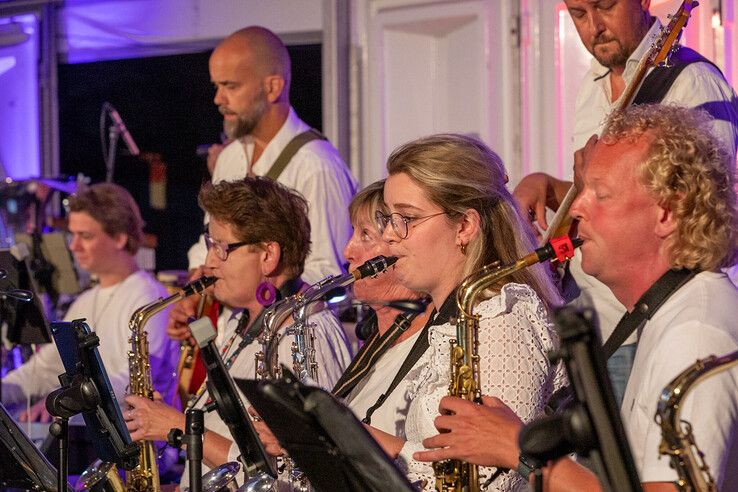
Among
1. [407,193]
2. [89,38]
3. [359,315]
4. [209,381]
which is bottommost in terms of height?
[359,315]

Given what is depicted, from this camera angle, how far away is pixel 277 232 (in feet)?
13.5

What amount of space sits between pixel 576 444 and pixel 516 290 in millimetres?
1276

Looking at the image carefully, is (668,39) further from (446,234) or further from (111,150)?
(111,150)

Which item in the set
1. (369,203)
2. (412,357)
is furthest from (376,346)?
(369,203)

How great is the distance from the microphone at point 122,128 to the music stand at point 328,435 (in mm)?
5998

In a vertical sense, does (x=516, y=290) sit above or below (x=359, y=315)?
above

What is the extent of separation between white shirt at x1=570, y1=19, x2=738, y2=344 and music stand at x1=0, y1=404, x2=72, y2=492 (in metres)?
1.80

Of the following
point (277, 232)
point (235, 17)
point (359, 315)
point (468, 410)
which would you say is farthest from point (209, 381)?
point (235, 17)

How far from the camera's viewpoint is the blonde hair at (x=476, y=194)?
3094 millimetres

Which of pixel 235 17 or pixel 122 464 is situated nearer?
pixel 122 464

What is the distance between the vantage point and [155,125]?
7969mm

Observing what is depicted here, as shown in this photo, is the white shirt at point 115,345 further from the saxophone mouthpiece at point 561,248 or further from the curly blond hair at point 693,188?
the curly blond hair at point 693,188

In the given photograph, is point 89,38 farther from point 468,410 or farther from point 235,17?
point 468,410

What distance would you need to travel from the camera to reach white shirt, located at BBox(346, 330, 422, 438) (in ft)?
10.4
